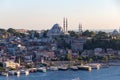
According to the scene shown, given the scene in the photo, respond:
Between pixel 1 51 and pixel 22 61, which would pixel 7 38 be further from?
pixel 22 61

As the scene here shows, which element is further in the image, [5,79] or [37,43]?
[37,43]

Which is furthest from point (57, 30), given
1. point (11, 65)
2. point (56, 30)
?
point (11, 65)

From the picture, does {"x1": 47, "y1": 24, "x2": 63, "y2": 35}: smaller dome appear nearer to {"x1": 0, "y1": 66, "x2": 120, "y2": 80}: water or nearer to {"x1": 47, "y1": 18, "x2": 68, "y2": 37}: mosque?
{"x1": 47, "y1": 18, "x2": 68, "y2": 37}: mosque

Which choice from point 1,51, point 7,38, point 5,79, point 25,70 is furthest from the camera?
point 7,38

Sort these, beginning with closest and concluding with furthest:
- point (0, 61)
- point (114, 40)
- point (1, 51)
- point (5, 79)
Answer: point (5, 79) < point (0, 61) < point (1, 51) < point (114, 40)

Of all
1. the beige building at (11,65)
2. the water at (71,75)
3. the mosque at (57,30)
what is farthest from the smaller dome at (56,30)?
the water at (71,75)

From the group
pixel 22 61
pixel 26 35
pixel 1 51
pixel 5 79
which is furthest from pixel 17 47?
pixel 5 79

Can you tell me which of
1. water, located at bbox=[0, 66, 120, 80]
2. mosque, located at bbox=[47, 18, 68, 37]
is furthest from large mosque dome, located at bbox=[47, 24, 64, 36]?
water, located at bbox=[0, 66, 120, 80]

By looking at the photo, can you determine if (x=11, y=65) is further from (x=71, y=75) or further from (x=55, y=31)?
(x=55, y=31)

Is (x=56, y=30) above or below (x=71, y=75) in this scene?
above
